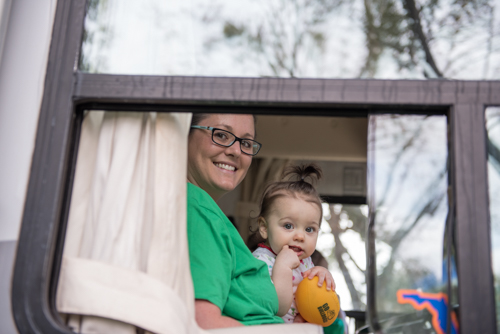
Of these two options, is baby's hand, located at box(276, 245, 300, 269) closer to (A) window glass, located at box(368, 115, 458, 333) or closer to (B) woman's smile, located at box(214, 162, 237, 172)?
(B) woman's smile, located at box(214, 162, 237, 172)

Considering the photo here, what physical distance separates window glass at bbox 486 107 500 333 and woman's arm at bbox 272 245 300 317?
908 mm

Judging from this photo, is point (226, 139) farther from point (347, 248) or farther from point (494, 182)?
point (347, 248)

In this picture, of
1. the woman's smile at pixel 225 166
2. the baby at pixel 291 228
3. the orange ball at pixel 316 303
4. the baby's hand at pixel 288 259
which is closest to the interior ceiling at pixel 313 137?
the baby at pixel 291 228

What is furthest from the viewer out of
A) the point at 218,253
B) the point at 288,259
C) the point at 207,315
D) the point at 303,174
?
the point at 303,174

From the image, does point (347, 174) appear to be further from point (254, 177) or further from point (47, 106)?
point (47, 106)

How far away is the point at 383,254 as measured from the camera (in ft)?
3.92

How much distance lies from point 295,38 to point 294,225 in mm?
1183

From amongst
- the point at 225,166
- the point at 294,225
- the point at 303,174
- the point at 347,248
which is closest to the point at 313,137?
the point at 303,174

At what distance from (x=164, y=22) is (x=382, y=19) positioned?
59cm

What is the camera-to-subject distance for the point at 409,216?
1194 millimetres

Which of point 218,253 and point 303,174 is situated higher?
point 303,174

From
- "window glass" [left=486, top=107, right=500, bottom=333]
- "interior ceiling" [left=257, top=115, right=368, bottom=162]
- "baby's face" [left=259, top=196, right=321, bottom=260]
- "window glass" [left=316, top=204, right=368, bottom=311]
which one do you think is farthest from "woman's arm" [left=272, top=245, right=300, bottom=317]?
"window glass" [left=316, top=204, right=368, bottom=311]

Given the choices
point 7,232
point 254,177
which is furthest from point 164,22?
point 254,177

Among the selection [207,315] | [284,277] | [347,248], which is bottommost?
[207,315]
